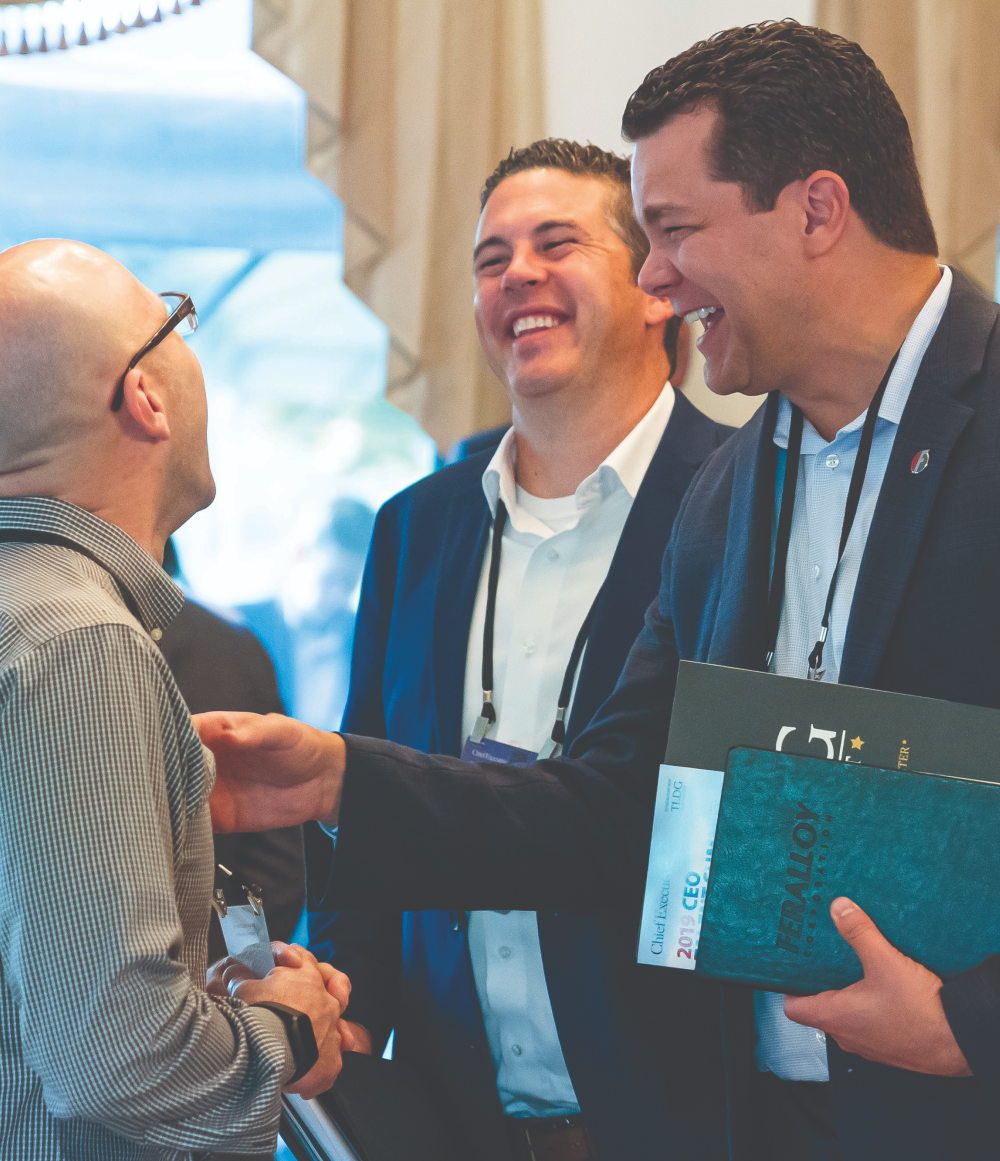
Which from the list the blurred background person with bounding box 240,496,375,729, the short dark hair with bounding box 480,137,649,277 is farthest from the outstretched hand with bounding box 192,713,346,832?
the blurred background person with bounding box 240,496,375,729

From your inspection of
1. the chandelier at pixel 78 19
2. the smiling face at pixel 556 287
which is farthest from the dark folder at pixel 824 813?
the chandelier at pixel 78 19

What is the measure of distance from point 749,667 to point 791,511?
9.1 inches

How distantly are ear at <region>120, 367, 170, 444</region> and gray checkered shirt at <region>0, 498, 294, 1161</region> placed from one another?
21 centimetres

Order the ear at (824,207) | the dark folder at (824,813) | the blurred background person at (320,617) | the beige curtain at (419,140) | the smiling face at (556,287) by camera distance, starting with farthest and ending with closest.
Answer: the blurred background person at (320,617), the beige curtain at (419,140), the smiling face at (556,287), the ear at (824,207), the dark folder at (824,813)

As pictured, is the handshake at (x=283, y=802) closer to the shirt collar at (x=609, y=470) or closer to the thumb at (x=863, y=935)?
the thumb at (x=863, y=935)

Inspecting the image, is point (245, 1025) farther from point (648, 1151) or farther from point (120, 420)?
point (648, 1151)

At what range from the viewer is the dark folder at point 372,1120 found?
4.88 feet

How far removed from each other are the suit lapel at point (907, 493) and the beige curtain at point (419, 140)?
4.71 feet

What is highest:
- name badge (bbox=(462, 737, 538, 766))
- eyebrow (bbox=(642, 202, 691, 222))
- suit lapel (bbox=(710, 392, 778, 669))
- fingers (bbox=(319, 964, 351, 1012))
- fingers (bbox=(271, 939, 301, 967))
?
eyebrow (bbox=(642, 202, 691, 222))

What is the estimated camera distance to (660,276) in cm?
159

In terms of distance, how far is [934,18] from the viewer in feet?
7.91

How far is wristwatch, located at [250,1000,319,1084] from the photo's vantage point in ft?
3.74

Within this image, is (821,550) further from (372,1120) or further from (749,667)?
(372,1120)

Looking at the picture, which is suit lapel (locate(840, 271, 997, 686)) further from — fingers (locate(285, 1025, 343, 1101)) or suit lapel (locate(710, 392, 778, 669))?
fingers (locate(285, 1025, 343, 1101))
